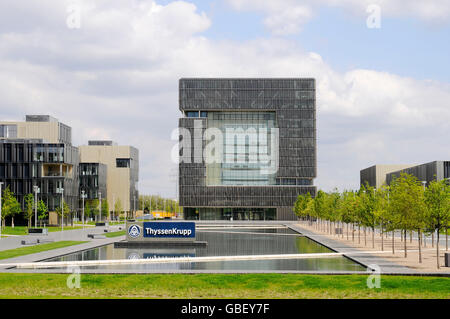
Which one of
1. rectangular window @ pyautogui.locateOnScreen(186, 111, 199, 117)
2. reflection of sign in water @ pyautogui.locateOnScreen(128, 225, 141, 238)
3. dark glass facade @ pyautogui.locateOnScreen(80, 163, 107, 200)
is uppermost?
rectangular window @ pyautogui.locateOnScreen(186, 111, 199, 117)

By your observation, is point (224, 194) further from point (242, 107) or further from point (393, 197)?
point (393, 197)

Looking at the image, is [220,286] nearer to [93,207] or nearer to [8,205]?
[8,205]

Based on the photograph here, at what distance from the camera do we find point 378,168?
167500mm

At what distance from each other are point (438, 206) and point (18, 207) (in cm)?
7382

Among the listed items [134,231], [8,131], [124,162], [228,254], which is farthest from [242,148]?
[228,254]

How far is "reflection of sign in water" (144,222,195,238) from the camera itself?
47719 mm

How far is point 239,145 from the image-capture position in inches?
5551

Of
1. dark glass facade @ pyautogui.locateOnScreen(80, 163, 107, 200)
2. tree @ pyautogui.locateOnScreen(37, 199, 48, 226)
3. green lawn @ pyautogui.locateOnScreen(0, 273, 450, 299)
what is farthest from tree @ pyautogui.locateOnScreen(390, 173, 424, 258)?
dark glass facade @ pyautogui.locateOnScreen(80, 163, 107, 200)

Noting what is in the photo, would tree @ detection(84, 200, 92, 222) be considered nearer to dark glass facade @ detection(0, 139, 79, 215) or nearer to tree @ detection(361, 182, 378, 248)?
dark glass facade @ detection(0, 139, 79, 215)

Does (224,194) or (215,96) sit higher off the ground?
(215,96)

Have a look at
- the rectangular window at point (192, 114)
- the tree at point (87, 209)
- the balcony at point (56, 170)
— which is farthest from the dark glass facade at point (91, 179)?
the balcony at point (56, 170)

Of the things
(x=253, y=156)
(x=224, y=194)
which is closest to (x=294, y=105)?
(x=253, y=156)

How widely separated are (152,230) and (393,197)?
20762mm

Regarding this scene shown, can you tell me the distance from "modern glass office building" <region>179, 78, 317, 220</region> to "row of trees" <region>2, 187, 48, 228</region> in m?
44.8
